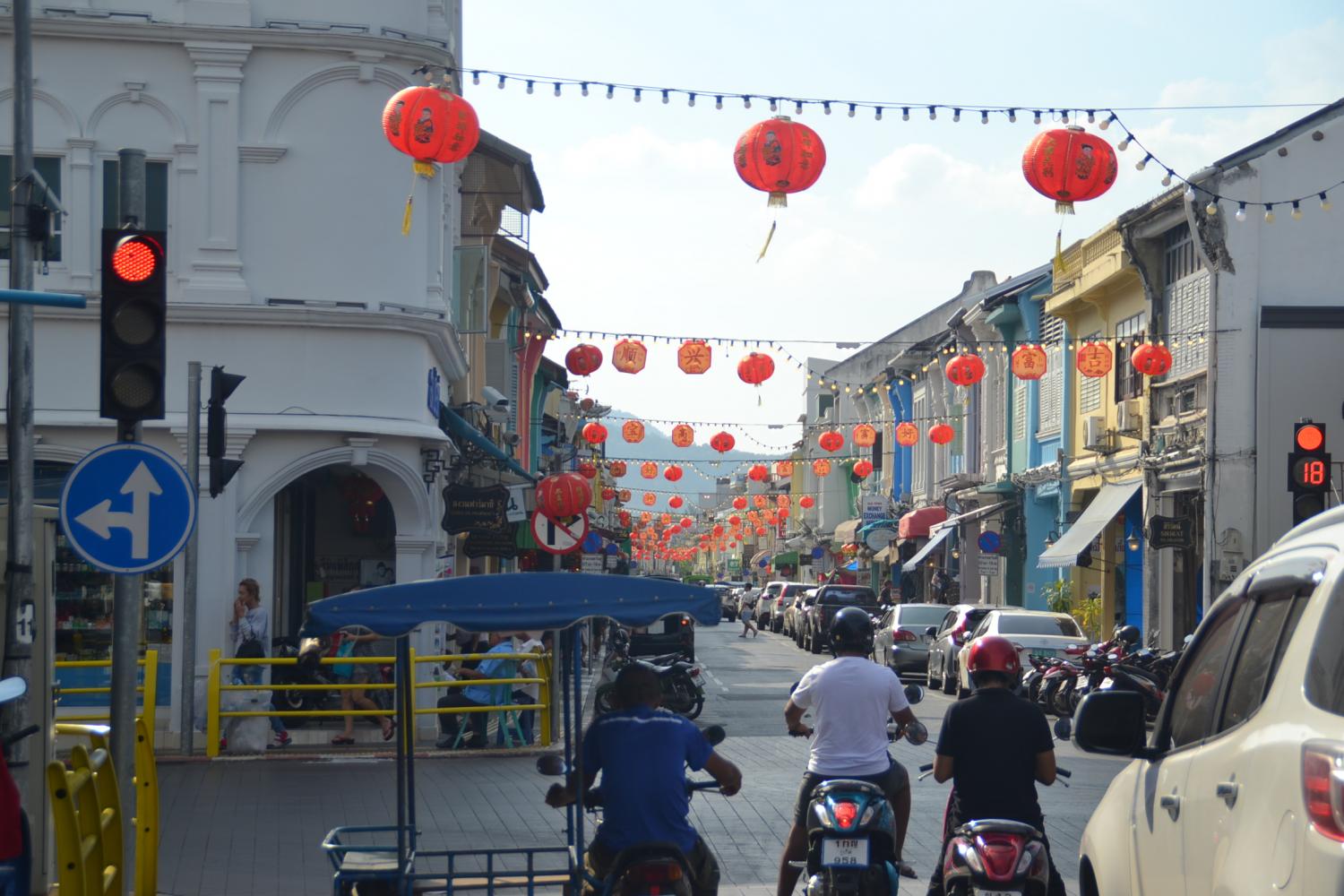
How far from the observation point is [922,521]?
182 ft

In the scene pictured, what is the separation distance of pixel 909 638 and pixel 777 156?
19.3 m

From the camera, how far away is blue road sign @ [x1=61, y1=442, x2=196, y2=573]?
354 inches

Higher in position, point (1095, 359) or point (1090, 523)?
point (1095, 359)

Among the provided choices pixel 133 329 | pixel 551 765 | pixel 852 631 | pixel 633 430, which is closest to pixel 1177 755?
pixel 852 631

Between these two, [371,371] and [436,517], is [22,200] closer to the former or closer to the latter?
[371,371]

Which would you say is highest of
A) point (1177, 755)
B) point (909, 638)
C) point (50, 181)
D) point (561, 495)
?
point (50, 181)

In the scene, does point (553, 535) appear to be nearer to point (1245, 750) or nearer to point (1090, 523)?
point (1090, 523)

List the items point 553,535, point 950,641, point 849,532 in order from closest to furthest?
point 553,535 < point 950,641 < point 849,532

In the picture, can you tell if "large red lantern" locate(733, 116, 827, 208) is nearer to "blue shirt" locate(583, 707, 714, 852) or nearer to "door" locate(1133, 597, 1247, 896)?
"blue shirt" locate(583, 707, 714, 852)

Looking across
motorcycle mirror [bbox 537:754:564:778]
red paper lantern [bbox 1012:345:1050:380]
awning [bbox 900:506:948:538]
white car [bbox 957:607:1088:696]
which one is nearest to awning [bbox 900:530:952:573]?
awning [bbox 900:506:948:538]

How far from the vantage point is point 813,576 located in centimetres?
9344

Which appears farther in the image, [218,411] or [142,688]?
[142,688]

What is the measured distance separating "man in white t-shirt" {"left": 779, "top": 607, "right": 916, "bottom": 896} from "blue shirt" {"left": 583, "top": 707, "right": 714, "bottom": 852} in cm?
86

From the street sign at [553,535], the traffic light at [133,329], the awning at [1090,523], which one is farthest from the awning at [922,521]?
the traffic light at [133,329]
